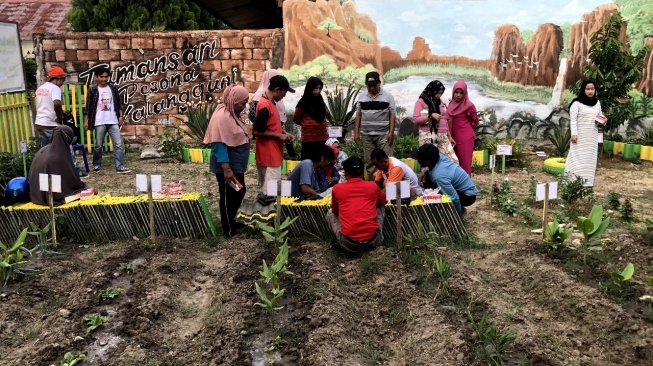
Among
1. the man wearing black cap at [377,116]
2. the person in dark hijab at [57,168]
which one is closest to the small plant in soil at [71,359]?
the person in dark hijab at [57,168]

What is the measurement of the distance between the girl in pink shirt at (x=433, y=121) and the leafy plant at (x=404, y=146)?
1634 mm

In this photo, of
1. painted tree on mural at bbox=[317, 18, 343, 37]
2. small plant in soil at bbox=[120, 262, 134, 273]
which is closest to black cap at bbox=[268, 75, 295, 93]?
small plant in soil at bbox=[120, 262, 134, 273]

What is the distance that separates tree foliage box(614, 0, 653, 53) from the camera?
9375 millimetres

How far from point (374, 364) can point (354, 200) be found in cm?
174

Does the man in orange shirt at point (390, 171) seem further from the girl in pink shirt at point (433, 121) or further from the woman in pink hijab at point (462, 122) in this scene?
the woman in pink hijab at point (462, 122)

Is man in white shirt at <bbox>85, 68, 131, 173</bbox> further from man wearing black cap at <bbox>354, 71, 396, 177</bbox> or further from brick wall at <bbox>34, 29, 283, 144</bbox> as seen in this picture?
man wearing black cap at <bbox>354, 71, 396, 177</bbox>

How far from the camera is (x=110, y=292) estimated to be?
448 cm

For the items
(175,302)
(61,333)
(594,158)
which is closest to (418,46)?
(594,158)

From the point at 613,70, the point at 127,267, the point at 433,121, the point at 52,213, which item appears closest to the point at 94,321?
the point at 127,267

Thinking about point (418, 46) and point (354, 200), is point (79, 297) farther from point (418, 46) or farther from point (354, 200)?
point (418, 46)

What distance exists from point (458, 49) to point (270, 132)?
17.5 ft

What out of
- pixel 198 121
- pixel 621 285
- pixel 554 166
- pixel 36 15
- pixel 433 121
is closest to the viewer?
pixel 621 285

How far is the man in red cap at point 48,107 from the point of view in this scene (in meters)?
7.88

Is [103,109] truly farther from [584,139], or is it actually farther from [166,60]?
[584,139]
